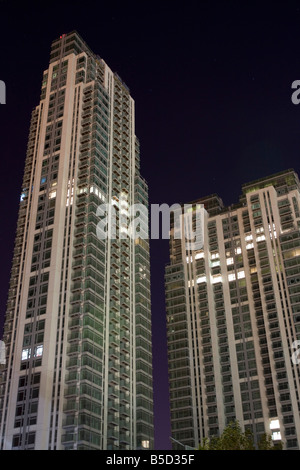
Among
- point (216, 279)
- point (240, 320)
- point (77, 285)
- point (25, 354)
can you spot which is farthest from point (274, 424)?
point (25, 354)

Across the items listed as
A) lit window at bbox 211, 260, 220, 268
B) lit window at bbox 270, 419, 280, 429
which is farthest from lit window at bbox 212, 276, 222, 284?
lit window at bbox 270, 419, 280, 429

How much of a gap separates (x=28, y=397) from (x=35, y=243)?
98.3 ft

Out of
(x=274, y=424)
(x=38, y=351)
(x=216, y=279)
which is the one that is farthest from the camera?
(x=216, y=279)

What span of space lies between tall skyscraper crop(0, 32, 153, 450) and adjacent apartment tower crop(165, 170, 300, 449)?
29.4m

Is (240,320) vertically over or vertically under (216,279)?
under

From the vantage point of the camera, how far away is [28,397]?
93.8m

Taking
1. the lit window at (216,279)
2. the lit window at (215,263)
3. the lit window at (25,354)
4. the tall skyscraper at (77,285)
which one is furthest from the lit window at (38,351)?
the lit window at (215,263)

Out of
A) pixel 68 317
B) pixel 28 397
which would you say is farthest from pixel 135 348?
pixel 28 397

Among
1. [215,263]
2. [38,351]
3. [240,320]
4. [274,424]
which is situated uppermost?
[215,263]

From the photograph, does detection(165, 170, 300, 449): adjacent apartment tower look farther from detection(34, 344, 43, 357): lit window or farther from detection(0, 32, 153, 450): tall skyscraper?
detection(34, 344, 43, 357): lit window

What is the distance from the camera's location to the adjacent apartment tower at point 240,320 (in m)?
130

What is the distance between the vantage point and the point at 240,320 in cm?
14338

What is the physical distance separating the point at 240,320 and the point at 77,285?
5297 cm

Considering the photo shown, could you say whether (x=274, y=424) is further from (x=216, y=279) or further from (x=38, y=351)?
(x=38, y=351)
